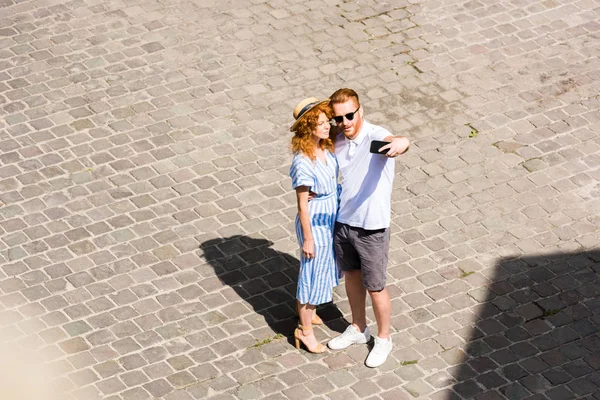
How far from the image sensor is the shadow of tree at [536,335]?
8211 millimetres

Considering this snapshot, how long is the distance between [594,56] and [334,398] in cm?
599

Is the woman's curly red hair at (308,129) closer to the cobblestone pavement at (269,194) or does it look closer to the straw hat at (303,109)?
the straw hat at (303,109)

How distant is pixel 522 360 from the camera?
27.7ft

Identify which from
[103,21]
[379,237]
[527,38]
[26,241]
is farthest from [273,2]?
[379,237]

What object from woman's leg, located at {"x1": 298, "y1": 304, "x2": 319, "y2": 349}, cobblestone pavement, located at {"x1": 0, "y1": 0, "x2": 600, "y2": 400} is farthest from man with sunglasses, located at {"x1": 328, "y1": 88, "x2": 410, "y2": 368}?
cobblestone pavement, located at {"x1": 0, "y1": 0, "x2": 600, "y2": 400}

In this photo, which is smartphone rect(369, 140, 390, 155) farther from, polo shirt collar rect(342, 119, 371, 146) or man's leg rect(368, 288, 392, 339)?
man's leg rect(368, 288, 392, 339)

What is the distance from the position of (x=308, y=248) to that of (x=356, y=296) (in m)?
0.62

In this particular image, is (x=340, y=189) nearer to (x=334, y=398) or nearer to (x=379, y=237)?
(x=379, y=237)

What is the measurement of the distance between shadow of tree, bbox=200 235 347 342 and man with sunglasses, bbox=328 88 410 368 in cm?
65

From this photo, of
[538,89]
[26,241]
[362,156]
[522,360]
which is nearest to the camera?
[362,156]

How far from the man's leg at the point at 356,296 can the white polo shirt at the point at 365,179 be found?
1.75 feet

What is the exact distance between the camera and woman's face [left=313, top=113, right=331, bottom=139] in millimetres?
7844

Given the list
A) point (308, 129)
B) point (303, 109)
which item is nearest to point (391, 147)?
point (308, 129)

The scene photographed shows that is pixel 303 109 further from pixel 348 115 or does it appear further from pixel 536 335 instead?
pixel 536 335
